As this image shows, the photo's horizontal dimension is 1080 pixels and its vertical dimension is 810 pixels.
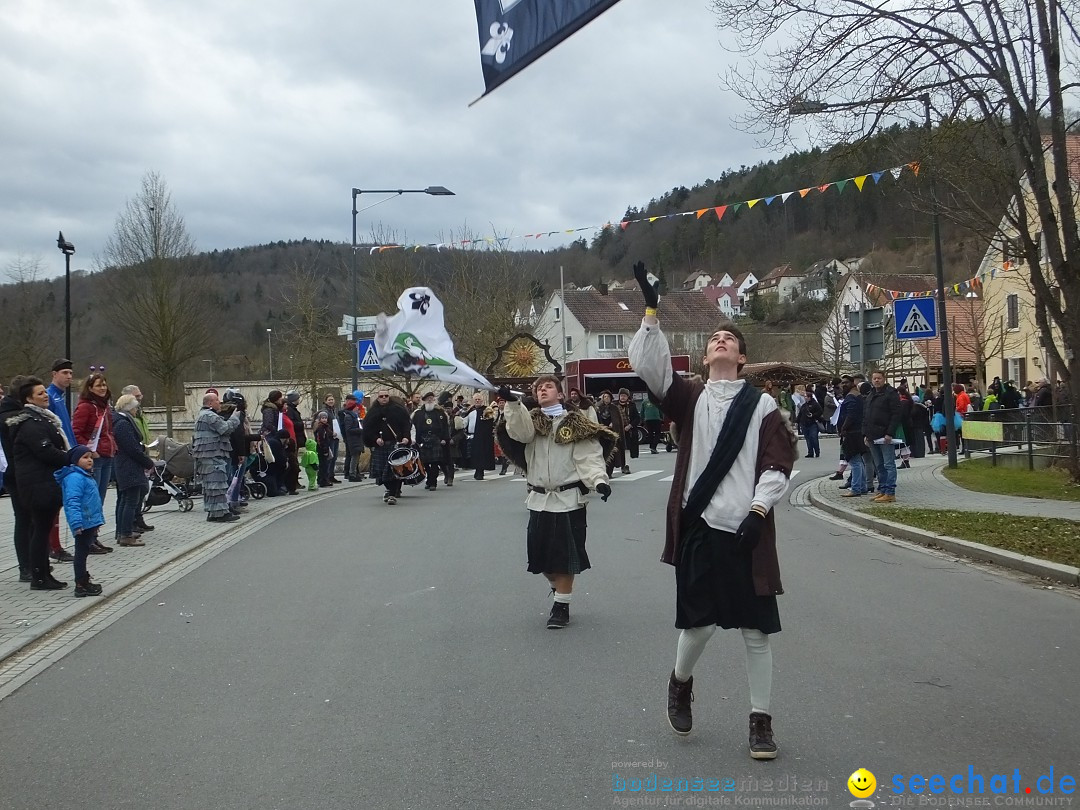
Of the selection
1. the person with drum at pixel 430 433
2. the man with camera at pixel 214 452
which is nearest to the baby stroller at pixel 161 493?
the man with camera at pixel 214 452

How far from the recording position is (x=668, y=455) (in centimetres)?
2795

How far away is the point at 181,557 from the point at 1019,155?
12.4 meters

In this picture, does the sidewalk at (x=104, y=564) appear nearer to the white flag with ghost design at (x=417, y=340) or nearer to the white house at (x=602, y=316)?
the white flag with ghost design at (x=417, y=340)

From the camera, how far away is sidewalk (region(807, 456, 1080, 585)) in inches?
354

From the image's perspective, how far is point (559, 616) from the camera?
696 centimetres

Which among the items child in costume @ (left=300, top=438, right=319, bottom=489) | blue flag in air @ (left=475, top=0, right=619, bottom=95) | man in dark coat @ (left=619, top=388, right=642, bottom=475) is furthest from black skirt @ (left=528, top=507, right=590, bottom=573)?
man in dark coat @ (left=619, top=388, right=642, bottom=475)

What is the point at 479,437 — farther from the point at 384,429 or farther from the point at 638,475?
the point at 384,429

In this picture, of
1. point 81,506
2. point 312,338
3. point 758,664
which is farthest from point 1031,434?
point 312,338

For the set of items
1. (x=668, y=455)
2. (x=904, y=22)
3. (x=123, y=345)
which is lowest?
(x=668, y=455)

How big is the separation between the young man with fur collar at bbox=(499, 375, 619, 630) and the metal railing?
35.0ft

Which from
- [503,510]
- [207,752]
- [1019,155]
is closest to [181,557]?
[503,510]

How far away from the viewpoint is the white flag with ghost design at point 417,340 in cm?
710

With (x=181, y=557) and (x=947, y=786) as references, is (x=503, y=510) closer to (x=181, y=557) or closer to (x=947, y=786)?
(x=181, y=557)

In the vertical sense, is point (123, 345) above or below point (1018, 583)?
above
